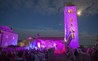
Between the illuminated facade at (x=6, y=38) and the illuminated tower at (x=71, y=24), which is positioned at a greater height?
the illuminated tower at (x=71, y=24)

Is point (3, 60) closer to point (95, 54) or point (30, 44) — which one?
point (95, 54)

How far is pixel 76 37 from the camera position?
53344 millimetres

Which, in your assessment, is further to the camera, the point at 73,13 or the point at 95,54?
the point at 73,13

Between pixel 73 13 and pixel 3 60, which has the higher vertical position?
pixel 73 13

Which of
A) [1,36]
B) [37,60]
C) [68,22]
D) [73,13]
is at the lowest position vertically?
[37,60]

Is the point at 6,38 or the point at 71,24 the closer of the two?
the point at 6,38

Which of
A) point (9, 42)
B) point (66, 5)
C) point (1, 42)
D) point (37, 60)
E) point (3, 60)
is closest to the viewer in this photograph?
point (3, 60)

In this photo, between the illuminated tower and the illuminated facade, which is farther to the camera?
the illuminated tower

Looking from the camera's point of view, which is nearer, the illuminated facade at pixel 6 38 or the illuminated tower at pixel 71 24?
the illuminated facade at pixel 6 38

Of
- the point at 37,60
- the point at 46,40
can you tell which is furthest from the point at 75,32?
the point at 37,60

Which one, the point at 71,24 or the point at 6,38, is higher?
the point at 71,24

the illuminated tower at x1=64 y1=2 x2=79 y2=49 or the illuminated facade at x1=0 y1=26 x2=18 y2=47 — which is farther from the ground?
the illuminated tower at x1=64 y1=2 x2=79 y2=49

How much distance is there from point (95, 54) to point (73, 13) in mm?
44669

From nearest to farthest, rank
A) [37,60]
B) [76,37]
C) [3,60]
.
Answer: [3,60]
[37,60]
[76,37]
